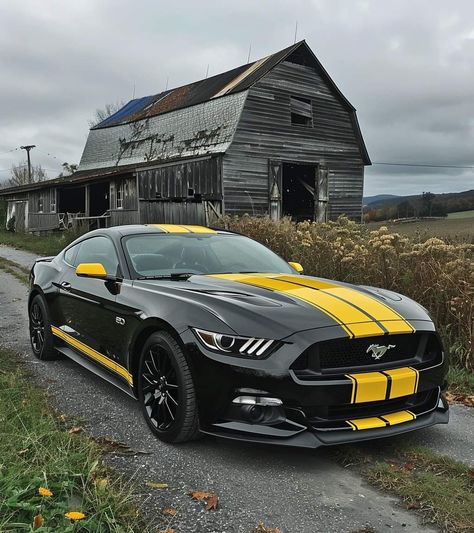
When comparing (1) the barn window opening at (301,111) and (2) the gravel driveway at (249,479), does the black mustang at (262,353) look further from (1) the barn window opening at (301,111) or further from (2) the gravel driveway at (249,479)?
(1) the barn window opening at (301,111)

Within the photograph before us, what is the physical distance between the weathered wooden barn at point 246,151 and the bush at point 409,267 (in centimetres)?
1155

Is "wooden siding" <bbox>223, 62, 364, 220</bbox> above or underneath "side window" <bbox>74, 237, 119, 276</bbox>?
above

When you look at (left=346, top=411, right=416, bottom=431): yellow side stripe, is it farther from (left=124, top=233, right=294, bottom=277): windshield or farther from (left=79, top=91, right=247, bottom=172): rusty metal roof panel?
(left=79, top=91, right=247, bottom=172): rusty metal roof panel

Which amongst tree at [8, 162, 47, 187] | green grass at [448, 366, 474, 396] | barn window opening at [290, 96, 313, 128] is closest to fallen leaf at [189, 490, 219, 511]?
green grass at [448, 366, 474, 396]

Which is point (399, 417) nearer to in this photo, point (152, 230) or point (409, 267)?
point (152, 230)

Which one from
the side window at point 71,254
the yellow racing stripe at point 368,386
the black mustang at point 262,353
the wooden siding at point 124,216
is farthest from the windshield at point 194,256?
the wooden siding at point 124,216

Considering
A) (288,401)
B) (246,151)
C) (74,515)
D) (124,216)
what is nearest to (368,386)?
(288,401)

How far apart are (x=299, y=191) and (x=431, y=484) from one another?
26879mm

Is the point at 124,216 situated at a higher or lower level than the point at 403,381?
higher

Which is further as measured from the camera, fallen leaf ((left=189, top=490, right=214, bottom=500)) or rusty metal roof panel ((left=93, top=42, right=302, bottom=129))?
rusty metal roof panel ((left=93, top=42, right=302, bottom=129))

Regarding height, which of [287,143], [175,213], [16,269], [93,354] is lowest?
[16,269]

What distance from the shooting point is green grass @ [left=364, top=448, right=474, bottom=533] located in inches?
107

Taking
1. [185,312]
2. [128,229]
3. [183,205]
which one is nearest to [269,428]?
[185,312]

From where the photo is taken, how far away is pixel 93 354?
455 cm
